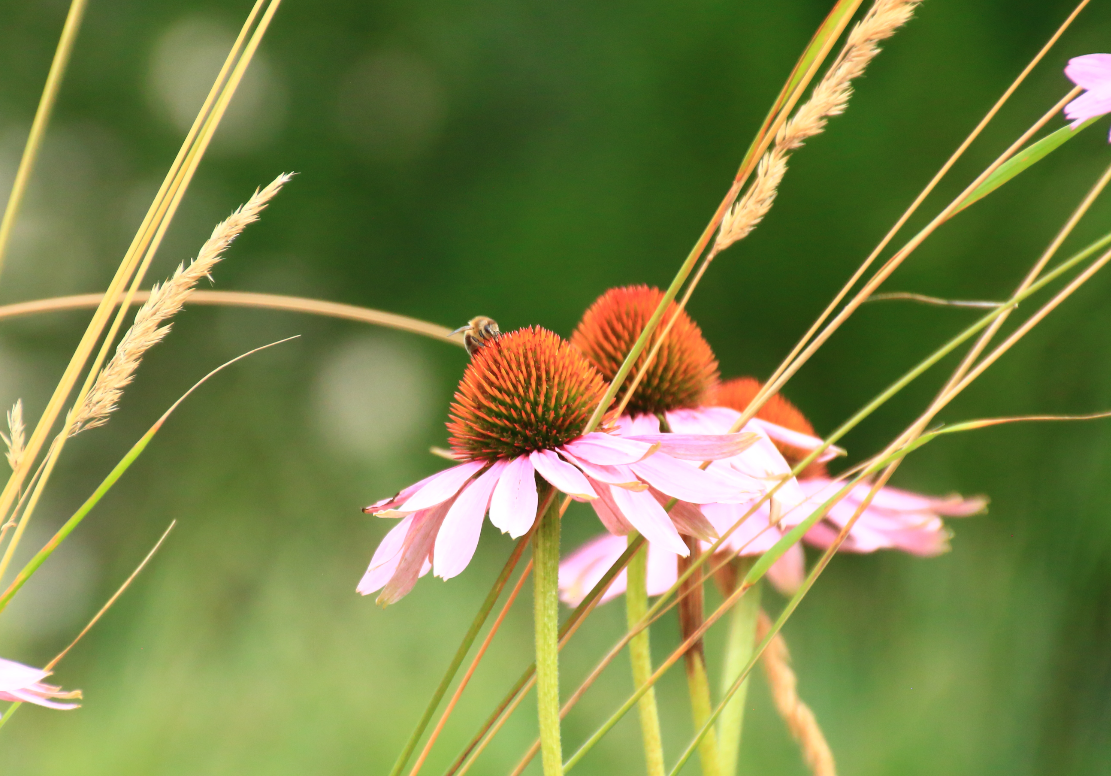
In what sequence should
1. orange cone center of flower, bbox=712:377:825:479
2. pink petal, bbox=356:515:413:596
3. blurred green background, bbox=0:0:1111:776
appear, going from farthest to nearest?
blurred green background, bbox=0:0:1111:776 < orange cone center of flower, bbox=712:377:825:479 < pink petal, bbox=356:515:413:596

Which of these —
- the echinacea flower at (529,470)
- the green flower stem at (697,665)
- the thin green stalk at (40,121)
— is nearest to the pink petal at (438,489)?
the echinacea flower at (529,470)

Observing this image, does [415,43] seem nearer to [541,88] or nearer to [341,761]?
[541,88]

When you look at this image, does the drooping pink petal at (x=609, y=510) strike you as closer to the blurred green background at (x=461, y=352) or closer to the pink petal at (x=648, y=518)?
the pink petal at (x=648, y=518)

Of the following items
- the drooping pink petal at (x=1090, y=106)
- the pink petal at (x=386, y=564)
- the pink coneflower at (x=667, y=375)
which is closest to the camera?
the drooping pink petal at (x=1090, y=106)

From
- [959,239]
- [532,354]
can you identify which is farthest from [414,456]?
[532,354]

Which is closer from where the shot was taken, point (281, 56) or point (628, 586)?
point (628, 586)

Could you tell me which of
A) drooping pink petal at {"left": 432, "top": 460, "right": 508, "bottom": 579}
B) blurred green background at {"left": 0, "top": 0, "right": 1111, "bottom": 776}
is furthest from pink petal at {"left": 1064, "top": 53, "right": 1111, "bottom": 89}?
blurred green background at {"left": 0, "top": 0, "right": 1111, "bottom": 776}

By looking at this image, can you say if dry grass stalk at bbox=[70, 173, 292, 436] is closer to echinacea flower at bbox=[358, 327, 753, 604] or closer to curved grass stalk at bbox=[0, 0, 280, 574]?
curved grass stalk at bbox=[0, 0, 280, 574]
